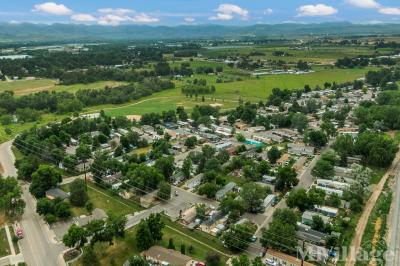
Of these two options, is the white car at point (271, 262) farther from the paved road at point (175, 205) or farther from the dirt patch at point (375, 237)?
the paved road at point (175, 205)

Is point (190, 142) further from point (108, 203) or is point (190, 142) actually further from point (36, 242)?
point (36, 242)

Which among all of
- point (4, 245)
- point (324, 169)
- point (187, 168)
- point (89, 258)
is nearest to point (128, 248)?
point (89, 258)

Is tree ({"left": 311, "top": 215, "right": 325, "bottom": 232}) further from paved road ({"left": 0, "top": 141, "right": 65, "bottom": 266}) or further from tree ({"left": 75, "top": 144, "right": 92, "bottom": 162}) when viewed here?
tree ({"left": 75, "top": 144, "right": 92, "bottom": 162})

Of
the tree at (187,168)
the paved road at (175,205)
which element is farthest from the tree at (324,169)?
the tree at (187,168)

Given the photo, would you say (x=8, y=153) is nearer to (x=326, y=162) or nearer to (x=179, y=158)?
(x=179, y=158)

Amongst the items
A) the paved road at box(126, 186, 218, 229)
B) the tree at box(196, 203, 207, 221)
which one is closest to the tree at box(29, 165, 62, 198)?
the paved road at box(126, 186, 218, 229)
